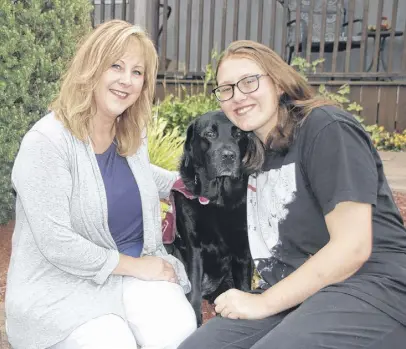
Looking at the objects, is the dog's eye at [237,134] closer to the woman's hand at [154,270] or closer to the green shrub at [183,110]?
the woman's hand at [154,270]

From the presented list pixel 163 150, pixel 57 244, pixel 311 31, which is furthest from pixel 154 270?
pixel 311 31

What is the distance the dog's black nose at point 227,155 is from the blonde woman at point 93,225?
18.6 inches

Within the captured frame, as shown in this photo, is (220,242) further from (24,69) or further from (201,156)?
(24,69)

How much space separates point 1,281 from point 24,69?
4.35ft

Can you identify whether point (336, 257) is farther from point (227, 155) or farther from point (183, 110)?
point (183, 110)

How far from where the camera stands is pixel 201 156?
9.54ft

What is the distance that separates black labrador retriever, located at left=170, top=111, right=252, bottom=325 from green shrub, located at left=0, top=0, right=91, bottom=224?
4.00 ft

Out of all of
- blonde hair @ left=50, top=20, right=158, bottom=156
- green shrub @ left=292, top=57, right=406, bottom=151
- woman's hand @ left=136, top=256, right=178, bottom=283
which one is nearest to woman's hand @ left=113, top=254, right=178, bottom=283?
woman's hand @ left=136, top=256, right=178, bottom=283

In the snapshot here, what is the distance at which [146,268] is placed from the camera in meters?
2.32

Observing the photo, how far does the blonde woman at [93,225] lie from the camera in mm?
2090

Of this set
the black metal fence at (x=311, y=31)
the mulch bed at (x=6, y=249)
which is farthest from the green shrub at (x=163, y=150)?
the black metal fence at (x=311, y=31)

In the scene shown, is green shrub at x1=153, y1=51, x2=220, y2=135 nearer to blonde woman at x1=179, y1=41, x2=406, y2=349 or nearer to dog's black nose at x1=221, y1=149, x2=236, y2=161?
dog's black nose at x1=221, y1=149, x2=236, y2=161

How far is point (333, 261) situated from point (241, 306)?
14.8 inches

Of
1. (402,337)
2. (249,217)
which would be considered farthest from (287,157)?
(402,337)
